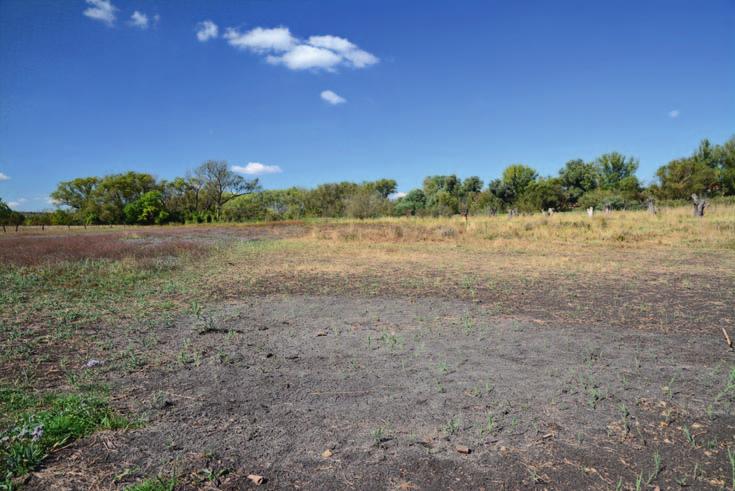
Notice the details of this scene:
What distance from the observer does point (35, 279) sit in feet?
32.4

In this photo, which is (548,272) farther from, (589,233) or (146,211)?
(146,211)

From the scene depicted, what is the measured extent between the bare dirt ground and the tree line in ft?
141

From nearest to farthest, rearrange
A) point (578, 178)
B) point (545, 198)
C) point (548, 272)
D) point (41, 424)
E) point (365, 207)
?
point (41, 424) < point (548, 272) < point (365, 207) < point (545, 198) < point (578, 178)

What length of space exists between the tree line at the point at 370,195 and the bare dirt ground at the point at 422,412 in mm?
43029

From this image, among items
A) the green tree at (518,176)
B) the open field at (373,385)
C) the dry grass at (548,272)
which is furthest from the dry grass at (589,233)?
the green tree at (518,176)

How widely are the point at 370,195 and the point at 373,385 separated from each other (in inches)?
2080

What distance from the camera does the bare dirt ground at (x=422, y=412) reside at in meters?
2.56

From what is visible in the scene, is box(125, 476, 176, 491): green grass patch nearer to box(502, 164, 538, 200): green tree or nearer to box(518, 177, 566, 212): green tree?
box(518, 177, 566, 212): green tree

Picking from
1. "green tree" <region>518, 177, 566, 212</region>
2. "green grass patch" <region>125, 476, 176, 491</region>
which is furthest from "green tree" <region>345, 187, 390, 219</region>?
"green grass patch" <region>125, 476, 176, 491</region>

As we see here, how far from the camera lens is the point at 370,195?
5597 centimetres

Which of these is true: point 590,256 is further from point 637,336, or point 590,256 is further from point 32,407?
point 32,407

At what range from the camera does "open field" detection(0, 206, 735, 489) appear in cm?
259

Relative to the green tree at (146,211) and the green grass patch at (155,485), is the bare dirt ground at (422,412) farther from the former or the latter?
the green tree at (146,211)

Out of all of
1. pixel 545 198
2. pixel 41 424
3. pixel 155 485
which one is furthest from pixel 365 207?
pixel 155 485
